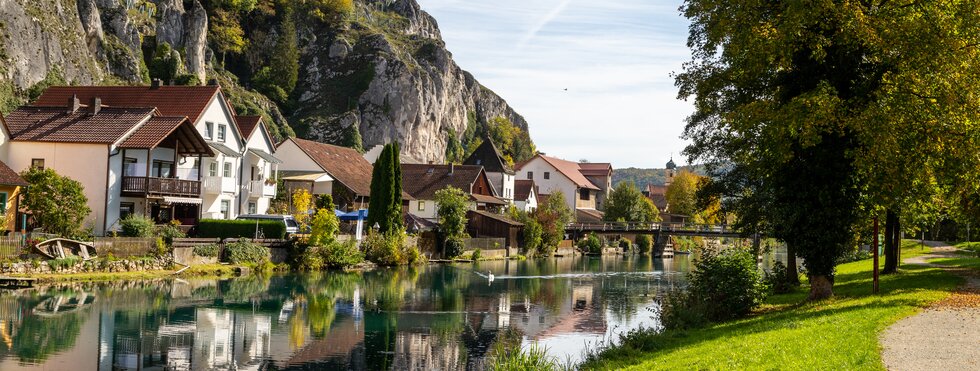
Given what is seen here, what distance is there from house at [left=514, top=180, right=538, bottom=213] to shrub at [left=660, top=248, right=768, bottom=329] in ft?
282

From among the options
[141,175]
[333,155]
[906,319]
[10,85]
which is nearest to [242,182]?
[141,175]

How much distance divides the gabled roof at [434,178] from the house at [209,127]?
25279 mm

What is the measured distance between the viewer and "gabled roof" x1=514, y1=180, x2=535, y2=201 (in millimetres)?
115312

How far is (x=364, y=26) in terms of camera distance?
145375 mm

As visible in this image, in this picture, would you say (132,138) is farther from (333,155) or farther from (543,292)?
(333,155)

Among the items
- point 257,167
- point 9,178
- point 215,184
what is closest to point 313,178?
point 257,167

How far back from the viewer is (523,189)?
118 metres

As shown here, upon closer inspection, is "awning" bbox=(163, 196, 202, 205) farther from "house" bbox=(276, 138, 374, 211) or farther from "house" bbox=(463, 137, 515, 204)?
"house" bbox=(463, 137, 515, 204)

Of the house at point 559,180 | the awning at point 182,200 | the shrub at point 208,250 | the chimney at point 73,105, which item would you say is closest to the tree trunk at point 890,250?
the shrub at point 208,250

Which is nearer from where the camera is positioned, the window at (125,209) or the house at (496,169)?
the window at (125,209)

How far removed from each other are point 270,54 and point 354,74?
493 inches

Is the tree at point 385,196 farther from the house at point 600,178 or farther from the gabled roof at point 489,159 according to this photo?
the house at point 600,178

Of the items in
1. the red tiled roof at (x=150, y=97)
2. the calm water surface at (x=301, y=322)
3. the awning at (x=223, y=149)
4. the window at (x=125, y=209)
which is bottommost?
the calm water surface at (x=301, y=322)

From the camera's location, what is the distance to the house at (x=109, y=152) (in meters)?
46.4
